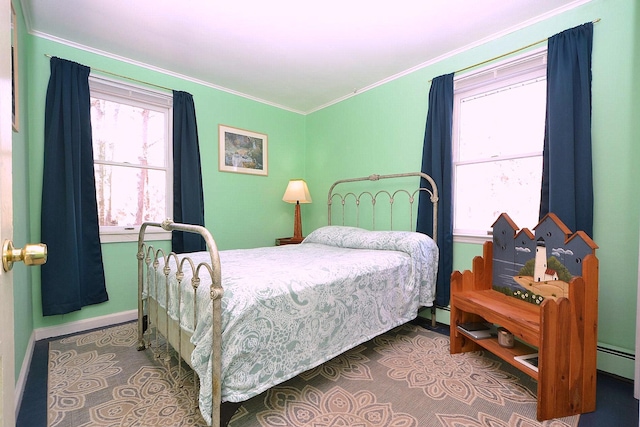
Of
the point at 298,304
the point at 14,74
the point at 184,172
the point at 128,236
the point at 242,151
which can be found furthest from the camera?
the point at 242,151

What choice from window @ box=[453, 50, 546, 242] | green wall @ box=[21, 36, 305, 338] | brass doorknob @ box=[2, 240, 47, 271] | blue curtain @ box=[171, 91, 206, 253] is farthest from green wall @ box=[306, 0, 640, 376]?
blue curtain @ box=[171, 91, 206, 253]

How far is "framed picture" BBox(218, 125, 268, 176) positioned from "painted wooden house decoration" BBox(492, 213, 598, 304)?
102 inches

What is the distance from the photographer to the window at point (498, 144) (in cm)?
224

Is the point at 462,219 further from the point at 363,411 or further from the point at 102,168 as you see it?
the point at 102,168

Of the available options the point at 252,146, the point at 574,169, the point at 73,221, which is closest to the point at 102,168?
the point at 73,221

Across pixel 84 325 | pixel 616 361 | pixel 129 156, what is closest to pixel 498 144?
pixel 616 361

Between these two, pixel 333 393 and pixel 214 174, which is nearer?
pixel 333 393

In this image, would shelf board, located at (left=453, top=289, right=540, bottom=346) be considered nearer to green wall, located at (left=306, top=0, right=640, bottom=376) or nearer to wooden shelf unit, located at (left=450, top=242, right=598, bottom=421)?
wooden shelf unit, located at (left=450, top=242, right=598, bottom=421)

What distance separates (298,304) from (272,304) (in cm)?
16

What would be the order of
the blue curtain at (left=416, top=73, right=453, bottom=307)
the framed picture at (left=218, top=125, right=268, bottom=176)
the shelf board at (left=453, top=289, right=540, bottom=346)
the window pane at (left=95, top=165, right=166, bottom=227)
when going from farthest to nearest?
1. the framed picture at (left=218, top=125, right=268, bottom=176)
2. the window pane at (left=95, top=165, right=166, bottom=227)
3. the blue curtain at (left=416, top=73, right=453, bottom=307)
4. the shelf board at (left=453, top=289, right=540, bottom=346)

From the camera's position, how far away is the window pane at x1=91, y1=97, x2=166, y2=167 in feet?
8.71

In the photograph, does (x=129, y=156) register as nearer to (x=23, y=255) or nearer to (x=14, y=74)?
(x=14, y=74)

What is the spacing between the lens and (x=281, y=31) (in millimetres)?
2299

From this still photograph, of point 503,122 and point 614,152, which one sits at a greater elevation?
point 503,122
